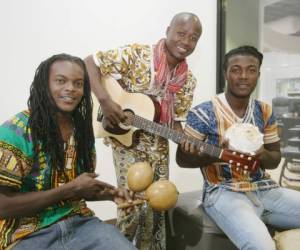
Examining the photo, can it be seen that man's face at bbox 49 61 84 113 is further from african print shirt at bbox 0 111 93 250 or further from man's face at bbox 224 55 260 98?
man's face at bbox 224 55 260 98

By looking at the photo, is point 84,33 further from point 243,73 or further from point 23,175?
point 23,175

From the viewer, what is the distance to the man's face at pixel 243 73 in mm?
1982

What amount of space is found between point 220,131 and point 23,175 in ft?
3.56

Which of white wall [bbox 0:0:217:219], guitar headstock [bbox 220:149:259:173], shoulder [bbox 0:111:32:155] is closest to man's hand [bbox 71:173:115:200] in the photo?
shoulder [bbox 0:111:32:155]

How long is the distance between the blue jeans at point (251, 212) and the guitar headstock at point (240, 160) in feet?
0.53

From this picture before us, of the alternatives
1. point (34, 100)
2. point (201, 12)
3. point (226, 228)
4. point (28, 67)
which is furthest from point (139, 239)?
point (201, 12)

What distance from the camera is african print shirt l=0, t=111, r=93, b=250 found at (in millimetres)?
1347

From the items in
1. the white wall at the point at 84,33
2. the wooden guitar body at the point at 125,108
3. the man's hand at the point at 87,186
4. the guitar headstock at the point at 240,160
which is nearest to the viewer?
the man's hand at the point at 87,186

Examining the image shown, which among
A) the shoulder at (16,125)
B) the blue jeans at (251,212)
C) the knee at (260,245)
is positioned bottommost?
the knee at (260,245)

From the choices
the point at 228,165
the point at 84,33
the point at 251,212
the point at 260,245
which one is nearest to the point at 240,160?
the point at 228,165

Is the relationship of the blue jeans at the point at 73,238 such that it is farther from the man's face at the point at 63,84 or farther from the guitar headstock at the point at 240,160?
the guitar headstock at the point at 240,160

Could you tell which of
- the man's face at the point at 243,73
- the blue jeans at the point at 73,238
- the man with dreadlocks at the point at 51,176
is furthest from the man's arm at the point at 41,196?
the man's face at the point at 243,73

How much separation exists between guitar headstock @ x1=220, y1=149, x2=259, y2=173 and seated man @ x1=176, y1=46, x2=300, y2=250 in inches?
2.3

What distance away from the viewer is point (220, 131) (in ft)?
6.50
